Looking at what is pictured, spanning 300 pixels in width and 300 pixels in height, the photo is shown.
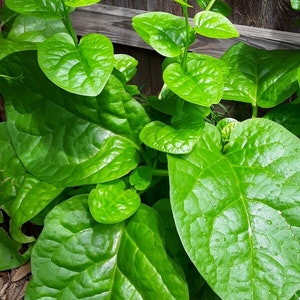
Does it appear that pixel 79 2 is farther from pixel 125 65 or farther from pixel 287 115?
pixel 287 115

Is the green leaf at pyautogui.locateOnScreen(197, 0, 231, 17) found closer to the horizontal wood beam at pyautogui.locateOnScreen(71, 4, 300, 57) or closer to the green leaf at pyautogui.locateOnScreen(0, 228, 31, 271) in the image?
the horizontal wood beam at pyautogui.locateOnScreen(71, 4, 300, 57)

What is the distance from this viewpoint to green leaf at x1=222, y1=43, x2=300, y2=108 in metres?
1.86

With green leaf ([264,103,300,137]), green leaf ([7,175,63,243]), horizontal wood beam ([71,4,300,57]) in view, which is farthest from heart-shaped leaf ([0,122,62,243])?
green leaf ([264,103,300,137])

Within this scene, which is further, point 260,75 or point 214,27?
point 260,75

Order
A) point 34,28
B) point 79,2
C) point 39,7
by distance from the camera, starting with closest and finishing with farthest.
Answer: point 79,2 → point 39,7 → point 34,28

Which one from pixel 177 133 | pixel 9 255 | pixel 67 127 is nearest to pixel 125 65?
pixel 67 127

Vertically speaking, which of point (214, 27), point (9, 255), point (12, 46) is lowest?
point (9, 255)

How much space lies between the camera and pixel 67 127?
73.7 inches

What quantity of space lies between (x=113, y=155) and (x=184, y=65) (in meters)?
0.40

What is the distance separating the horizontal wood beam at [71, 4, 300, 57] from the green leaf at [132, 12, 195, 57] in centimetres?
45

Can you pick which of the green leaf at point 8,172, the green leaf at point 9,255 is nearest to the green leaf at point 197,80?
the green leaf at point 8,172

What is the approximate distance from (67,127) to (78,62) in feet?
1.14

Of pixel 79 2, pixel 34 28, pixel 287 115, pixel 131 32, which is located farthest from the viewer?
pixel 131 32

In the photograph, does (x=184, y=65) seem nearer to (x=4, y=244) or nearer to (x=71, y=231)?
(x=71, y=231)
